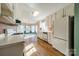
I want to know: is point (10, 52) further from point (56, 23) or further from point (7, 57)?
point (56, 23)

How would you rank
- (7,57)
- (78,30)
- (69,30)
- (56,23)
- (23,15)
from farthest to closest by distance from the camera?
(56,23) < (69,30) < (23,15) < (78,30) < (7,57)

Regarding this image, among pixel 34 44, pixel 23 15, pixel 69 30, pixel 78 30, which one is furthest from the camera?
pixel 34 44

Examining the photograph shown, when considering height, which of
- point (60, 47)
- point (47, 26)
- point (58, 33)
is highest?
point (47, 26)

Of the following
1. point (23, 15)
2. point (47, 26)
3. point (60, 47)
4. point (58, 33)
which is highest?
point (23, 15)

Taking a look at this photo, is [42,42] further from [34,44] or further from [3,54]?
[3,54]

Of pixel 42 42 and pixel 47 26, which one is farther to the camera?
pixel 42 42

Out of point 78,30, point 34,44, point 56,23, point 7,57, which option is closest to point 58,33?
point 56,23

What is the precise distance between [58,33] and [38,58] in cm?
119

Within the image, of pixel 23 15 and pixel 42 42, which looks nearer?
pixel 23 15

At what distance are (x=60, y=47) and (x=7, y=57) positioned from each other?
1345 millimetres

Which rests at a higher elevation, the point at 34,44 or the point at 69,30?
the point at 69,30

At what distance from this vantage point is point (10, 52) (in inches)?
62.8

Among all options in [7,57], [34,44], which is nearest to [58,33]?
[34,44]

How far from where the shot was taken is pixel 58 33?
253 cm
